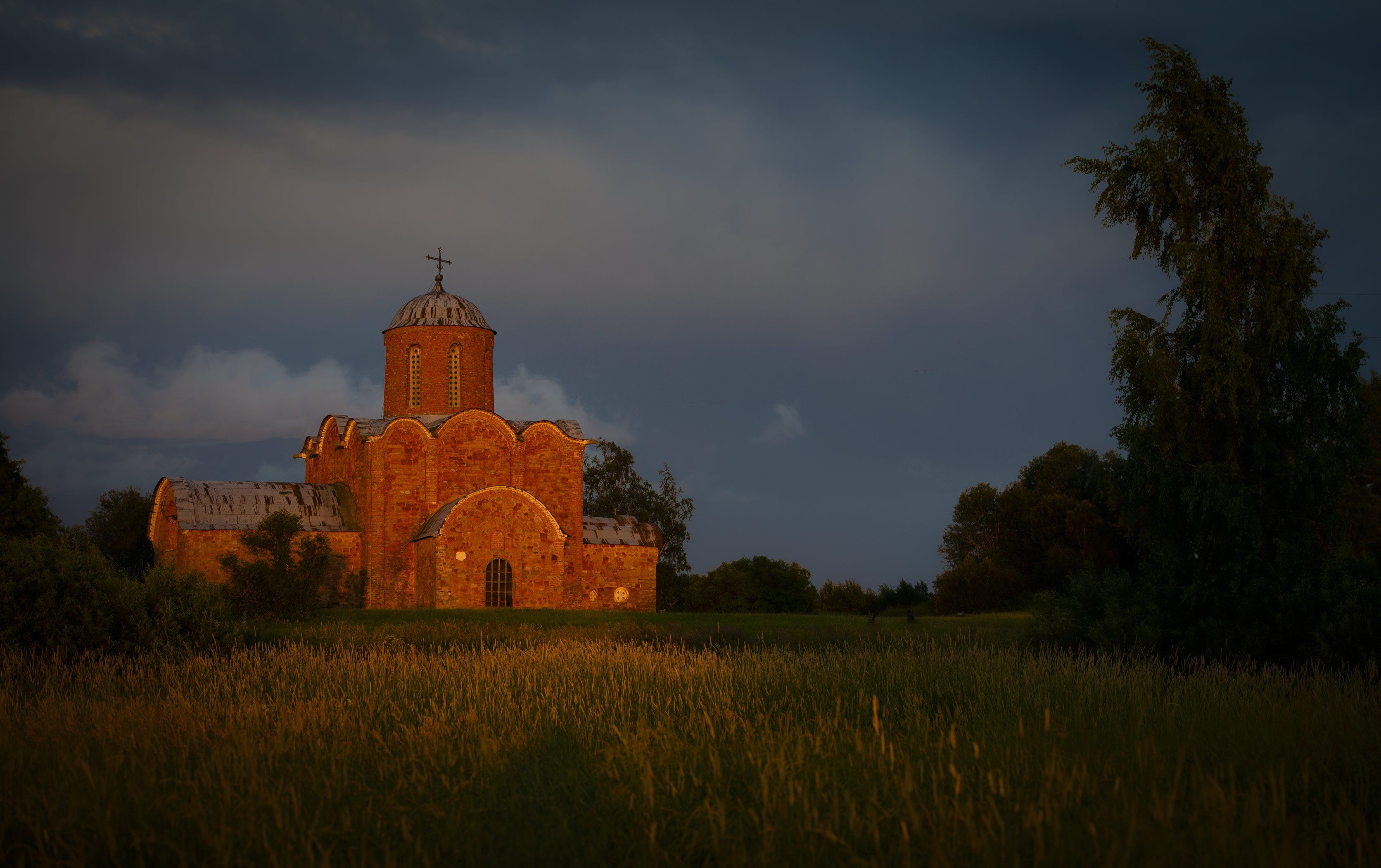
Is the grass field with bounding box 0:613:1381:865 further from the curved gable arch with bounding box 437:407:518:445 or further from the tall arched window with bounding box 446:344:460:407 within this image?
the tall arched window with bounding box 446:344:460:407

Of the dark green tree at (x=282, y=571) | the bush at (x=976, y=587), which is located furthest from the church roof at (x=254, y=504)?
the bush at (x=976, y=587)

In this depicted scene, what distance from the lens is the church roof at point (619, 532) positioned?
35312 millimetres

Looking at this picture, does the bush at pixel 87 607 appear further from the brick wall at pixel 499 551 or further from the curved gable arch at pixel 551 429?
the curved gable arch at pixel 551 429

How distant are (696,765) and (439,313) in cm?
3044

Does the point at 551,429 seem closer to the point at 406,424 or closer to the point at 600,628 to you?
the point at 406,424

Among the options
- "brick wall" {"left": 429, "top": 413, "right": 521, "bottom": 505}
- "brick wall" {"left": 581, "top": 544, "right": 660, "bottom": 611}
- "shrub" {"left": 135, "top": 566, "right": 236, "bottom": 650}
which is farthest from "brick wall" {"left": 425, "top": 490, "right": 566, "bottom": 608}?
"shrub" {"left": 135, "top": 566, "right": 236, "bottom": 650}

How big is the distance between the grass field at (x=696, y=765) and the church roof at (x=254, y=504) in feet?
65.7

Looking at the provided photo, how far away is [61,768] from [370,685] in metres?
4.38

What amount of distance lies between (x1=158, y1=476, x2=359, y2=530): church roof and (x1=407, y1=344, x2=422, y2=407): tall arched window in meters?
3.75

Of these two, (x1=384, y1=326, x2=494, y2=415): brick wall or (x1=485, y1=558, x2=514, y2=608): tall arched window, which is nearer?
(x1=485, y1=558, x2=514, y2=608): tall arched window

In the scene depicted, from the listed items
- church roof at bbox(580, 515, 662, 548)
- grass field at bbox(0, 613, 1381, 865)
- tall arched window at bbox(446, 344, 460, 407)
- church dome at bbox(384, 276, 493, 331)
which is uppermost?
church dome at bbox(384, 276, 493, 331)

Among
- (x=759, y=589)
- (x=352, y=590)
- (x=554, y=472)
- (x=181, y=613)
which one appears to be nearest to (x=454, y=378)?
→ (x=554, y=472)

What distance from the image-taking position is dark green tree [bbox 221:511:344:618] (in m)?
27.4

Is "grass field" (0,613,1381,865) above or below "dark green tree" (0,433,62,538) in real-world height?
below
